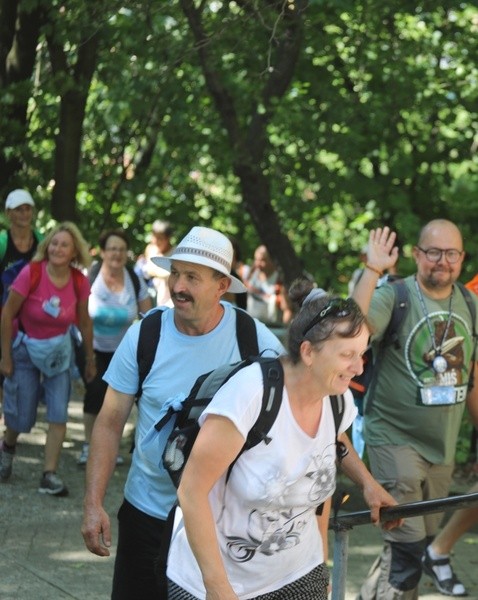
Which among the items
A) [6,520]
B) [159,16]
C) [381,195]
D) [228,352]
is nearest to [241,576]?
[228,352]

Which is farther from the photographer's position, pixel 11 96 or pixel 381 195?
pixel 381 195

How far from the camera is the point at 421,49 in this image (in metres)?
13.1

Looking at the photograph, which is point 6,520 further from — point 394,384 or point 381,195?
point 381,195

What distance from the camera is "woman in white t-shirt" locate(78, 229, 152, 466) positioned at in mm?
9688

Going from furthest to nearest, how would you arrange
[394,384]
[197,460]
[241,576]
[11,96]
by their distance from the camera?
[11,96], [394,384], [241,576], [197,460]

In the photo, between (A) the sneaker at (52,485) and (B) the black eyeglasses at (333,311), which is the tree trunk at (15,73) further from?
(B) the black eyeglasses at (333,311)

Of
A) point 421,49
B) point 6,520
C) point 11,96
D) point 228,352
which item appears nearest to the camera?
point 228,352

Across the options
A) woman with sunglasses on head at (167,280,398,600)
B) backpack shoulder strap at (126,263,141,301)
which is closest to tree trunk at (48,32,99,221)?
backpack shoulder strap at (126,263,141,301)

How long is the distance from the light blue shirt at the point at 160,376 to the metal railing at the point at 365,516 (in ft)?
1.86

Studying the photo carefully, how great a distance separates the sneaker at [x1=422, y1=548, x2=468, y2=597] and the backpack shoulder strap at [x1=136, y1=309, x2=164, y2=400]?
333 centimetres

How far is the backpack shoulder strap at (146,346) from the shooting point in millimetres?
4324

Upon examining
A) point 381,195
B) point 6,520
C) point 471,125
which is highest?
point 471,125

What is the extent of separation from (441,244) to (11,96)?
5.83 meters

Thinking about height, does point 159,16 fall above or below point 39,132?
above
